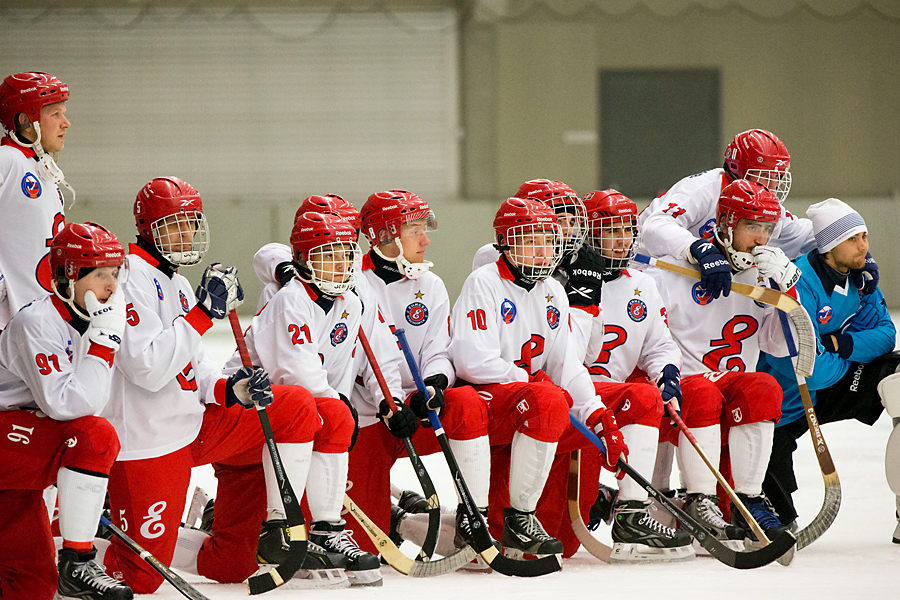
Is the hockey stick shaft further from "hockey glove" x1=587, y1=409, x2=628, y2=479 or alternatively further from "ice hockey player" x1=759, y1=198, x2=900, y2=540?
"ice hockey player" x1=759, y1=198, x2=900, y2=540

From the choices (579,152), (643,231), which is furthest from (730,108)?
(643,231)

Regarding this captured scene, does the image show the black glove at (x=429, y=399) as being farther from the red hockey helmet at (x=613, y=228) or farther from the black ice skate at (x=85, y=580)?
the black ice skate at (x=85, y=580)

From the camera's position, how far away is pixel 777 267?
3.78m

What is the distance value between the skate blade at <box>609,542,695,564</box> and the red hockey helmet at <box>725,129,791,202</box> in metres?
1.45

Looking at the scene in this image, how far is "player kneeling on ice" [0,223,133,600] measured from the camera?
2613 millimetres

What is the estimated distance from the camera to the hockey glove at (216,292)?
9.36ft

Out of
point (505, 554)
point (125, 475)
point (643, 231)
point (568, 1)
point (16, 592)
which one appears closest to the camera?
point (16, 592)

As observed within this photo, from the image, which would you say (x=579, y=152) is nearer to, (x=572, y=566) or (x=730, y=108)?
(x=730, y=108)

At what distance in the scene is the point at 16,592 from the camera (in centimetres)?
271

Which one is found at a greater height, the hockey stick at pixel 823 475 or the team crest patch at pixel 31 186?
the team crest patch at pixel 31 186

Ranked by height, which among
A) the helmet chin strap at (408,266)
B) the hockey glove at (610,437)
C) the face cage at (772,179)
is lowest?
the hockey glove at (610,437)

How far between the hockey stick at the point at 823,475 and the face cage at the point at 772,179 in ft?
1.83

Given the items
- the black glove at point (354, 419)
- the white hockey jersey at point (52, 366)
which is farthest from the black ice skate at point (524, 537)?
the white hockey jersey at point (52, 366)

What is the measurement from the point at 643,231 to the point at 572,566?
1411 millimetres
